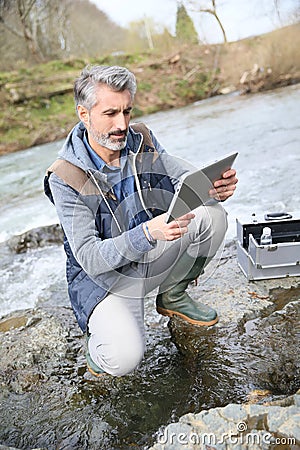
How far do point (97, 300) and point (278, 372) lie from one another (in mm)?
801

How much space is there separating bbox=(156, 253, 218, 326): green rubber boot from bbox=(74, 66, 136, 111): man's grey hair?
2.83ft

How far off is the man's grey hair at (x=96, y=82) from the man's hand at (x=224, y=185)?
0.56 metres

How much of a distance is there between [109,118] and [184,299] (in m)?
0.99

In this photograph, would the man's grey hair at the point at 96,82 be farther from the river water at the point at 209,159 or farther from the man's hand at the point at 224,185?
the river water at the point at 209,159

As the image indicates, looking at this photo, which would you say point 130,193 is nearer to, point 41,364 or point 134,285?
point 134,285

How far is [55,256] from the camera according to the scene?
3891mm

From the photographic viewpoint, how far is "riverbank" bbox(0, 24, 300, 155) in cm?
1269

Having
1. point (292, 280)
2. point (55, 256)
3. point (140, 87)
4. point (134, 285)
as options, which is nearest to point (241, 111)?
point (140, 87)

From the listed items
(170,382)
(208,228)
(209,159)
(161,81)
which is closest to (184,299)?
(208,228)

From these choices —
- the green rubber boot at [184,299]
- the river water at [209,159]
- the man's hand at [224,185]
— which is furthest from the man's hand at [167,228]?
the river water at [209,159]

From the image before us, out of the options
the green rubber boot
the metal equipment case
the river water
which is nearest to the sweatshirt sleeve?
the green rubber boot

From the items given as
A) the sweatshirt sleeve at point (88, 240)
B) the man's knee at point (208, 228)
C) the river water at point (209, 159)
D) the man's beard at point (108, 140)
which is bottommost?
the river water at point (209, 159)

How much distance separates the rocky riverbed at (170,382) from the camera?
132 cm

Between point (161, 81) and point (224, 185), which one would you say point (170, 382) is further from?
point (161, 81)
